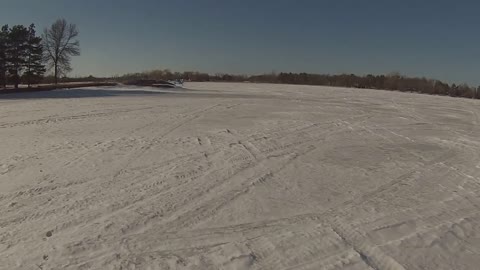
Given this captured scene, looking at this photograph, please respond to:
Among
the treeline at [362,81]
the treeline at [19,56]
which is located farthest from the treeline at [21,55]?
the treeline at [362,81]

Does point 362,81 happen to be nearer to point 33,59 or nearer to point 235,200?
point 33,59

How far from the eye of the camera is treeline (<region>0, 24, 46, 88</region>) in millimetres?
35644

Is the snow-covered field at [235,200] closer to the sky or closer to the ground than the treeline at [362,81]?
closer to the ground

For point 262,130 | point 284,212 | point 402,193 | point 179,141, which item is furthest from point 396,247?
point 262,130

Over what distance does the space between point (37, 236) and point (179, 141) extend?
19.5 feet

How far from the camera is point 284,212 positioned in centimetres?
566

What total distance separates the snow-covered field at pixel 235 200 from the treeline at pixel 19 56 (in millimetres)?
29129

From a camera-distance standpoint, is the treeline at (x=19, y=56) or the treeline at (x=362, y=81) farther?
the treeline at (x=362, y=81)

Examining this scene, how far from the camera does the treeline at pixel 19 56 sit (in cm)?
3564

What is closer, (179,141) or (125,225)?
(125,225)

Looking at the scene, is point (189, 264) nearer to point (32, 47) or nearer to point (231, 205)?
point (231, 205)

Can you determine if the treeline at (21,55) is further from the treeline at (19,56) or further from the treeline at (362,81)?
the treeline at (362,81)

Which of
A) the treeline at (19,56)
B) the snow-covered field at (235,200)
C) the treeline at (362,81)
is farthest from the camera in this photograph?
the treeline at (362,81)

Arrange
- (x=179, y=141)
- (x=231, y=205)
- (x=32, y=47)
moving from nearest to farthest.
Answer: (x=231, y=205) → (x=179, y=141) → (x=32, y=47)
